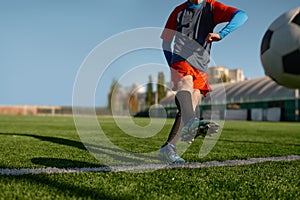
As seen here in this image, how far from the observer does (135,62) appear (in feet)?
12.8

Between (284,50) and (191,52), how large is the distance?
181 centimetres

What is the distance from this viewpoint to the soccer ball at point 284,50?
433 centimetres

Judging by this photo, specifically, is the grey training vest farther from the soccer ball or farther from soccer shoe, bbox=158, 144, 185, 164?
the soccer ball

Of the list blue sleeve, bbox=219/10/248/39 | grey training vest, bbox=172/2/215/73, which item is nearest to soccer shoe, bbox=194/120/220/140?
grey training vest, bbox=172/2/215/73

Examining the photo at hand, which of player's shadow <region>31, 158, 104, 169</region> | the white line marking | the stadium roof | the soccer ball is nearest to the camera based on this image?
the white line marking

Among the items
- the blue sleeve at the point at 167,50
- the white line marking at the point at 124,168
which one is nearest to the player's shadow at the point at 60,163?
the white line marking at the point at 124,168

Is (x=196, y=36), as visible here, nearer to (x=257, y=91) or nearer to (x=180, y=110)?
(x=180, y=110)

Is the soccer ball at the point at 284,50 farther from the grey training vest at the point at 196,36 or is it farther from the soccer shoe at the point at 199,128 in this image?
the soccer shoe at the point at 199,128

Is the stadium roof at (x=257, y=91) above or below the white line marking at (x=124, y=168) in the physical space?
above

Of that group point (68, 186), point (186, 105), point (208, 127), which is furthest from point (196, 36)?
point (68, 186)

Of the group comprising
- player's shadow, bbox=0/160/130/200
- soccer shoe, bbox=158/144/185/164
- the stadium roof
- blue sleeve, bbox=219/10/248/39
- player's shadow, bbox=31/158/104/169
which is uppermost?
the stadium roof

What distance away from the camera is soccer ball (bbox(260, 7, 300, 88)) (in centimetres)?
433

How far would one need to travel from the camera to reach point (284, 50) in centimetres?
440

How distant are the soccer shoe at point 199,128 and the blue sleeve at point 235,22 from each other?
82 centimetres
